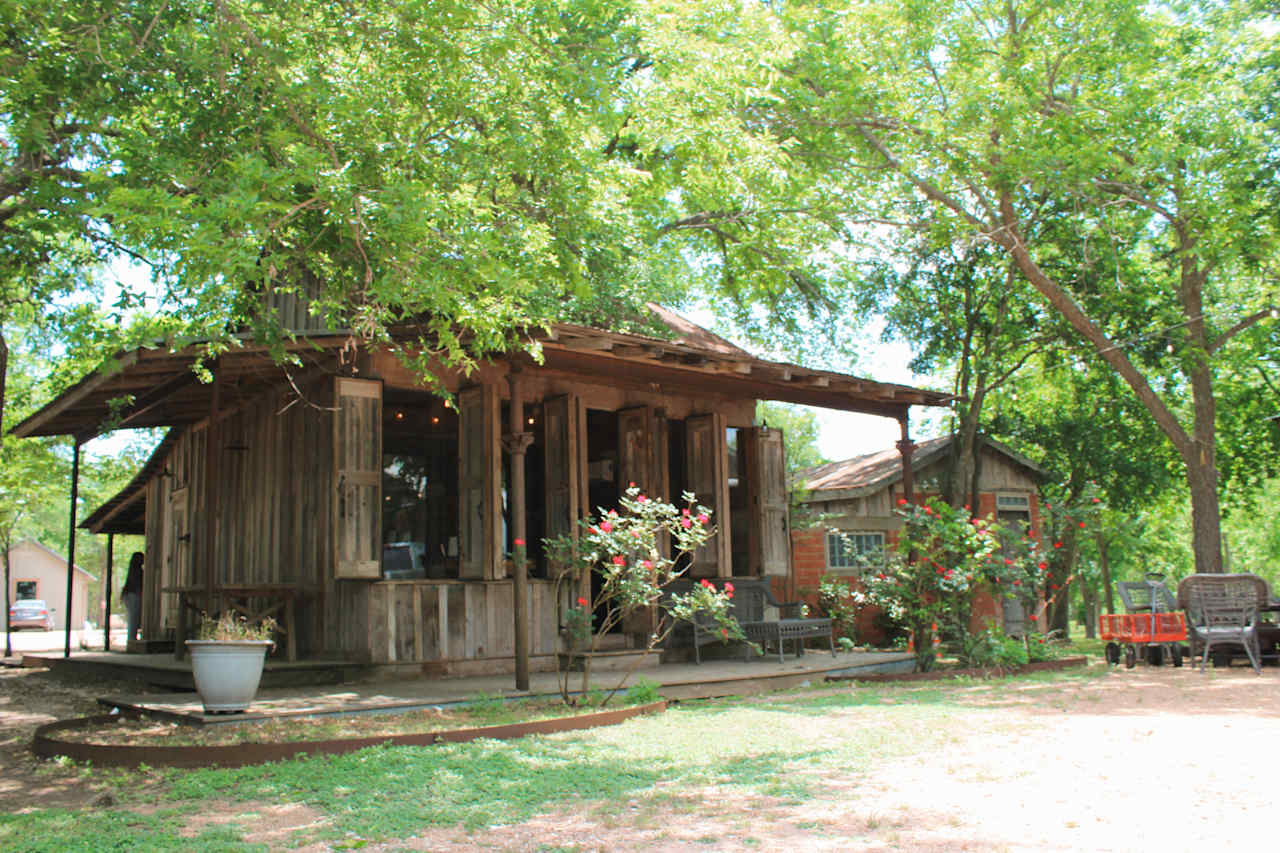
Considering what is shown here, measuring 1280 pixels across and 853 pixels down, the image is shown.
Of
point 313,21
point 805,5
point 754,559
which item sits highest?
point 805,5

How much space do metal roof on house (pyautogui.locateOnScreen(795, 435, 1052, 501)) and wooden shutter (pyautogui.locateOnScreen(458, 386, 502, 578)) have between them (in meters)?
7.27

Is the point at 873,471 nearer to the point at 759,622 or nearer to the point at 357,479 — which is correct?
the point at 759,622

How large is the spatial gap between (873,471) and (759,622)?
23.4 feet

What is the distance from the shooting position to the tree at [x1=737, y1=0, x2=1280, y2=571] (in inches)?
476

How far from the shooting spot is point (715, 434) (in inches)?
429

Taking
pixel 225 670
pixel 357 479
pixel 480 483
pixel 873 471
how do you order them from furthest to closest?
pixel 873 471 < pixel 480 483 < pixel 357 479 < pixel 225 670

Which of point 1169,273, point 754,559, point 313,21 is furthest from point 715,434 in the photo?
point 1169,273

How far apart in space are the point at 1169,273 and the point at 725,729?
44.0ft

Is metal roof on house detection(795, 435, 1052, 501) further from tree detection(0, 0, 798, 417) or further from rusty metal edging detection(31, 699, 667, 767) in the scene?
rusty metal edging detection(31, 699, 667, 767)

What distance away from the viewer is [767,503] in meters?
11.4

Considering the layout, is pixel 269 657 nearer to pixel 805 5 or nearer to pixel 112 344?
pixel 112 344

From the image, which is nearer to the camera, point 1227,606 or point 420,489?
point 1227,606

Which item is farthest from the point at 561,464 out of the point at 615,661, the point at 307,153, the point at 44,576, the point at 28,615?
the point at 44,576

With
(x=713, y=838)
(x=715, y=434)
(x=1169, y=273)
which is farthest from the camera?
(x=1169, y=273)
